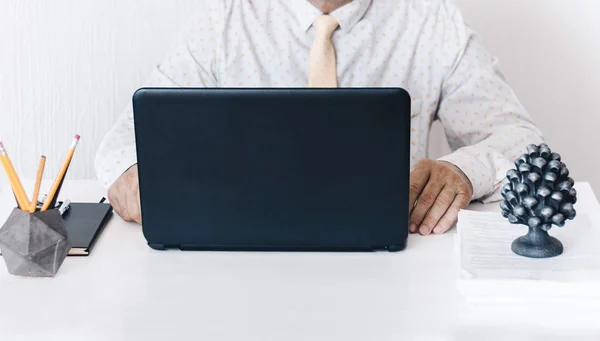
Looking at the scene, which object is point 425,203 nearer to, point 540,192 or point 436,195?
point 436,195

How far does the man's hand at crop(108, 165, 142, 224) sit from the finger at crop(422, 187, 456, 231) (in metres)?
0.50

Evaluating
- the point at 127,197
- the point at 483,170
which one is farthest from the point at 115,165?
the point at 483,170

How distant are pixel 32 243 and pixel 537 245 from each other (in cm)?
75

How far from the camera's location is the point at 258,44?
214 cm

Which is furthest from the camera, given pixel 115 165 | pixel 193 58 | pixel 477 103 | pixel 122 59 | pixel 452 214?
pixel 122 59

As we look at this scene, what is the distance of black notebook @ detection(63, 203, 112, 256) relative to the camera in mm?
1291

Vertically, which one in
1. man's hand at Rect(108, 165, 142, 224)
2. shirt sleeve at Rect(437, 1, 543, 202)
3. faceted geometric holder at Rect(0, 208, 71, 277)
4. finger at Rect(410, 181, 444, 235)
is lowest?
shirt sleeve at Rect(437, 1, 543, 202)

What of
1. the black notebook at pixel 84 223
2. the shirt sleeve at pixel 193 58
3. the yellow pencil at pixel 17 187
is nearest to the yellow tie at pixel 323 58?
the shirt sleeve at pixel 193 58

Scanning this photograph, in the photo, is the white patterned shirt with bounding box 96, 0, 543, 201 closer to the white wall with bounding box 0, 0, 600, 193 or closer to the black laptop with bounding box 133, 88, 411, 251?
the white wall with bounding box 0, 0, 600, 193

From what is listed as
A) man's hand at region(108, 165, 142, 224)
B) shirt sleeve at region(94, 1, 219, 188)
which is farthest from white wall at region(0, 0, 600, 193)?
man's hand at region(108, 165, 142, 224)

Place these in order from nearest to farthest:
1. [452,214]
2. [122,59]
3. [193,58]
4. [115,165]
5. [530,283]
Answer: [530,283] → [452,214] → [115,165] → [193,58] → [122,59]

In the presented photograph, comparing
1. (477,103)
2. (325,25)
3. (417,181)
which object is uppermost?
(325,25)

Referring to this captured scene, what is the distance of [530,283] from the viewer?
1090mm

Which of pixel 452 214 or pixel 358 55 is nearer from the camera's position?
pixel 452 214
